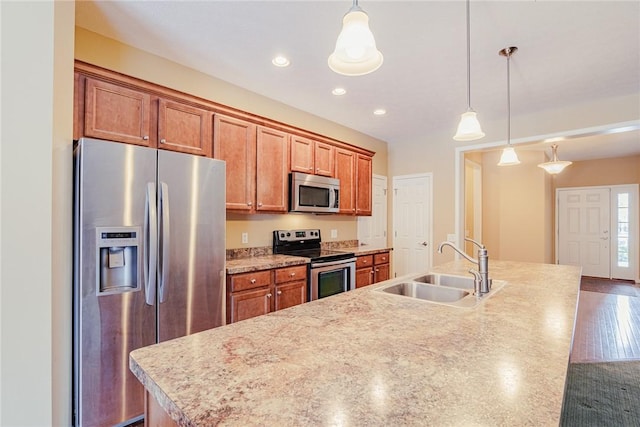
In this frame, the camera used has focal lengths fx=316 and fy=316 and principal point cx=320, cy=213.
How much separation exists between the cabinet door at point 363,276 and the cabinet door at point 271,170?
1.25m

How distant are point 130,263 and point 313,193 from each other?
7.07 ft

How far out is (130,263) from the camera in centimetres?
199

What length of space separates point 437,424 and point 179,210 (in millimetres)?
2000

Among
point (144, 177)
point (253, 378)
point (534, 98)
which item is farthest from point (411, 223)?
point (253, 378)

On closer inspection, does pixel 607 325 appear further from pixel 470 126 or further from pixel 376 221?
pixel 470 126

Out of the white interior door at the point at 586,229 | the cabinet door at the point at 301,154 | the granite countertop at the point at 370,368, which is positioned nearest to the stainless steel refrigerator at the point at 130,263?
the granite countertop at the point at 370,368

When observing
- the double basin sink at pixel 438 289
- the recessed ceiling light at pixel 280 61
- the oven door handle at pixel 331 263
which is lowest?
the oven door handle at pixel 331 263

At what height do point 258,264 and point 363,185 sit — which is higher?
point 363,185

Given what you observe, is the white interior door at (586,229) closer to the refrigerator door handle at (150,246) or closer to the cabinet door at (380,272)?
the cabinet door at (380,272)

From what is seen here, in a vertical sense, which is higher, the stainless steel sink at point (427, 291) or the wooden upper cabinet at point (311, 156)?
the wooden upper cabinet at point (311, 156)

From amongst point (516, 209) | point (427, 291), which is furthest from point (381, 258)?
point (516, 209)

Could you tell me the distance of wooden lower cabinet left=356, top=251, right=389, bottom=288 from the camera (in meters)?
3.94

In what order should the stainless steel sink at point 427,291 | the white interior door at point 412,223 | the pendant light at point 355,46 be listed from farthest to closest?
the white interior door at point 412,223 < the stainless steel sink at point 427,291 < the pendant light at point 355,46

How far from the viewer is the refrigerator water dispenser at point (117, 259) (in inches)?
72.9
